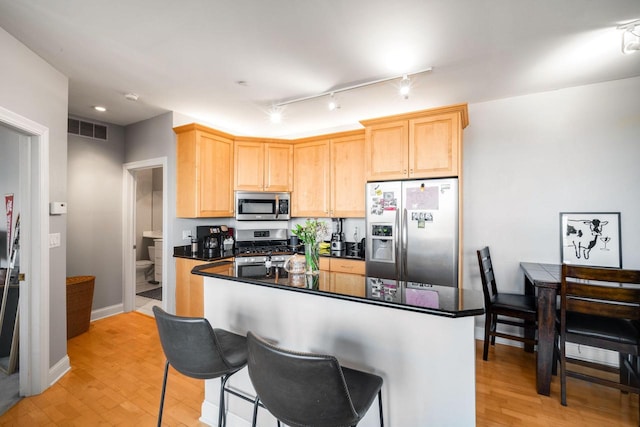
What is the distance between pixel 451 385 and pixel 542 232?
2571mm

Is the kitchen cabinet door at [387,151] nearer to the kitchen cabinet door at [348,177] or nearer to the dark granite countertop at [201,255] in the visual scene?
the kitchen cabinet door at [348,177]

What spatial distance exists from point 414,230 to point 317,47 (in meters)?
1.94

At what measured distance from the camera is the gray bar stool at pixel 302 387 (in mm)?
962

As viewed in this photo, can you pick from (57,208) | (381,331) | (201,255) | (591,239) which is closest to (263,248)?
(201,255)

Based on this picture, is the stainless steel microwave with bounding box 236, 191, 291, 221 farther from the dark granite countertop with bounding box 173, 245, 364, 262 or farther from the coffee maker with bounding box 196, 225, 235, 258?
the dark granite countertop with bounding box 173, 245, 364, 262

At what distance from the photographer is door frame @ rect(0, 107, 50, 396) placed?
228cm

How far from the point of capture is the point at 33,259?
230 cm

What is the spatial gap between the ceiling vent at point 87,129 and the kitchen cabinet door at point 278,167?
7.31ft

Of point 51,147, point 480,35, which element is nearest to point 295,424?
point 480,35

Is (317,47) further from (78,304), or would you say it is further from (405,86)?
(78,304)

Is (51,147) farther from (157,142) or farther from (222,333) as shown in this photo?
(222,333)

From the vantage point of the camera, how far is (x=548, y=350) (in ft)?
7.50

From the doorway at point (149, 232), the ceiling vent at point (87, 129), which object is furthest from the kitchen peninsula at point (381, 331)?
the doorway at point (149, 232)

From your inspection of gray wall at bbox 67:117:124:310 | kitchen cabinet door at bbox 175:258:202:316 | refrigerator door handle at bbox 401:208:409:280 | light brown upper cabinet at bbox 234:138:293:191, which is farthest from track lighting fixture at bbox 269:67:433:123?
gray wall at bbox 67:117:124:310
